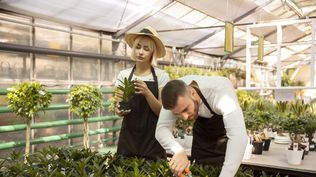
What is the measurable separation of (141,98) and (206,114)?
0.50 meters

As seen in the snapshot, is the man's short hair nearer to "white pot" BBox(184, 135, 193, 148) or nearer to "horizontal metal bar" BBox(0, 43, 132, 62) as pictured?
"white pot" BBox(184, 135, 193, 148)

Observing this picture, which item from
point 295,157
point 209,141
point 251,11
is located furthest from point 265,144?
point 251,11

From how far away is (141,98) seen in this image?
2123 mm

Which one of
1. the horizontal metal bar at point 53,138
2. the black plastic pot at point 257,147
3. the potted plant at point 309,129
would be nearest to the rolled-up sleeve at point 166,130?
the black plastic pot at point 257,147

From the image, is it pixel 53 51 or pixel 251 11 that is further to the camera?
pixel 251 11

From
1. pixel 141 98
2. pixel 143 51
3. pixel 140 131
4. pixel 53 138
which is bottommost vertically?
pixel 53 138

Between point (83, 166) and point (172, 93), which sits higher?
point (172, 93)

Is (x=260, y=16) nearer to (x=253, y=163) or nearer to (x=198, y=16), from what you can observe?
(x=198, y=16)

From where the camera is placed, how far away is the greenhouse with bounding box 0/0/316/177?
157 cm

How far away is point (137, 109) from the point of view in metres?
2.12

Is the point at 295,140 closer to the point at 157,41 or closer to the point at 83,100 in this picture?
the point at 157,41

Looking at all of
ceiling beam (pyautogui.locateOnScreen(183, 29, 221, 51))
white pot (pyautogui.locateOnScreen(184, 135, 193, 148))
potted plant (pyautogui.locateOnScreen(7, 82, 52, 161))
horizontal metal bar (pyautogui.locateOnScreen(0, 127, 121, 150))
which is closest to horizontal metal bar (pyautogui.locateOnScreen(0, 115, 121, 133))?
horizontal metal bar (pyautogui.locateOnScreen(0, 127, 121, 150))

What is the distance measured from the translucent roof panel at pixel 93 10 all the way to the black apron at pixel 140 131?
11.5 feet

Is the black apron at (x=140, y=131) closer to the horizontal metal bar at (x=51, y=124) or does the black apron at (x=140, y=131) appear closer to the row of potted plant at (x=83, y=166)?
the row of potted plant at (x=83, y=166)
